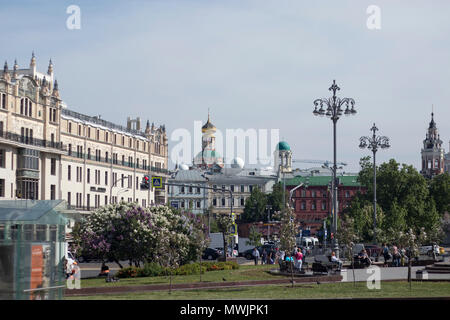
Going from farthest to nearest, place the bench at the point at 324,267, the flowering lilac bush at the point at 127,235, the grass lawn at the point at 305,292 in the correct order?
the flowering lilac bush at the point at 127,235 → the bench at the point at 324,267 → the grass lawn at the point at 305,292

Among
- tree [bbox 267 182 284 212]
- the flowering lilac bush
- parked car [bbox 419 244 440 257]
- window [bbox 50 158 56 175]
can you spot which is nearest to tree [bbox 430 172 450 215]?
parked car [bbox 419 244 440 257]

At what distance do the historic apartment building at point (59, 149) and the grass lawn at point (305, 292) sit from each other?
37.0 metres

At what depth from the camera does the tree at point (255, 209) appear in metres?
138

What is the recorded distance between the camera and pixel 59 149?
2995 inches

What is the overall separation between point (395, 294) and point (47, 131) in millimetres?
55987

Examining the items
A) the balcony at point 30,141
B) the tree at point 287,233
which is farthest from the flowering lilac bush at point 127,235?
the balcony at point 30,141

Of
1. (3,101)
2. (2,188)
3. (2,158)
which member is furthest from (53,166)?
(3,101)

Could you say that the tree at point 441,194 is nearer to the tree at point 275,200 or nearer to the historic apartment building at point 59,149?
the tree at point 275,200

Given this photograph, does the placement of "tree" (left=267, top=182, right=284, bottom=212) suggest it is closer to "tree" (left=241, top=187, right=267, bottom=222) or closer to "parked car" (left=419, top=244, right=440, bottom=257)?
"tree" (left=241, top=187, right=267, bottom=222)

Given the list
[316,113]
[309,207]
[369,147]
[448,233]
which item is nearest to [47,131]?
Answer: [369,147]

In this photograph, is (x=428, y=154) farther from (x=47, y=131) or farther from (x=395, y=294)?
(x=395, y=294)

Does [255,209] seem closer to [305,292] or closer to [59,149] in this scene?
[59,149]

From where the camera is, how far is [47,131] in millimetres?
74250

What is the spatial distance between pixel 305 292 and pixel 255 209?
369 feet
